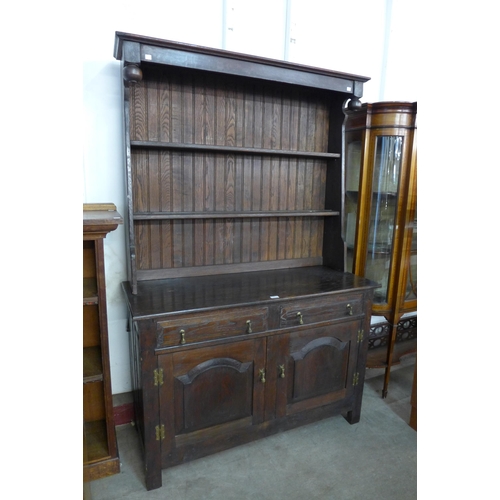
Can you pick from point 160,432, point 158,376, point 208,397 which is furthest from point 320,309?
point 160,432

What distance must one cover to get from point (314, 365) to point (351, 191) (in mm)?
1239

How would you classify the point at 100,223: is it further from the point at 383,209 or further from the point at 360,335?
the point at 383,209

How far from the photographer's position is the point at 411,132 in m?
2.21

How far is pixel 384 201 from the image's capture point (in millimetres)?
2361

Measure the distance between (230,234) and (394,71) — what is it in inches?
68.4

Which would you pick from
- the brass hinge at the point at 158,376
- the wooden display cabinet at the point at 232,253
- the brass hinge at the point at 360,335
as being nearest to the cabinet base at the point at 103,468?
the wooden display cabinet at the point at 232,253

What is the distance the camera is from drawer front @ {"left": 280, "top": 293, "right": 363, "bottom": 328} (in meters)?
1.83

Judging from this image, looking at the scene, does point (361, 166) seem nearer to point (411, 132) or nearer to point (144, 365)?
point (411, 132)

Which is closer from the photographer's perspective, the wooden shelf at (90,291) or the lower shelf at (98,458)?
the wooden shelf at (90,291)

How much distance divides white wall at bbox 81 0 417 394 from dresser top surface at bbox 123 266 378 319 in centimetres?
39

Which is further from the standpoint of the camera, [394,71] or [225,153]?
[394,71]

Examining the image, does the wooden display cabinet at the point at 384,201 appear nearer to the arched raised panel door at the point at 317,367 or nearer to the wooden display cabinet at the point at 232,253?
the wooden display cabinet at the point at 232,253

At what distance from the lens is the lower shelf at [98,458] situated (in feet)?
5.80

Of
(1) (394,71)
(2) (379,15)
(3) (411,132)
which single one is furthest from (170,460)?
(2) (379,15)
